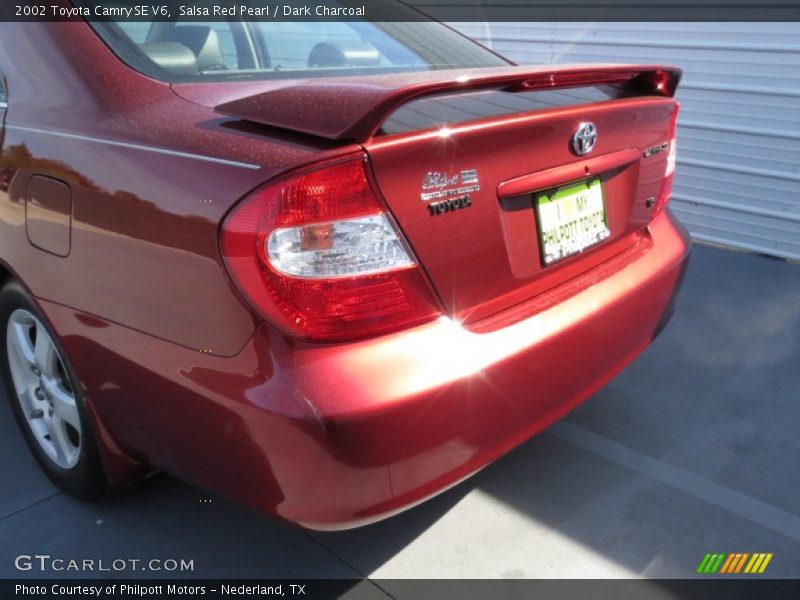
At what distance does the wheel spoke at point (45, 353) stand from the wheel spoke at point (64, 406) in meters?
0.05

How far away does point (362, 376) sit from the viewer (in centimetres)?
150

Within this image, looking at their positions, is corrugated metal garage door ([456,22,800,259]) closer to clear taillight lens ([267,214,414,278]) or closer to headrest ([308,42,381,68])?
headrest ([308,42,381,68])

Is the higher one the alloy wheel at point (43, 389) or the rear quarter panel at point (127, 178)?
the rear quarter panel at point (127, 178)

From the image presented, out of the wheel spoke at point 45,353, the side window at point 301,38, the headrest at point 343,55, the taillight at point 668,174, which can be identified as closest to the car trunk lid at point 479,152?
the taillight at point 668,174

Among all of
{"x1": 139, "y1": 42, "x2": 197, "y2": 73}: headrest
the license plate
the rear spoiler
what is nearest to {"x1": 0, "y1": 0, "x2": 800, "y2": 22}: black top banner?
{"x1": 139, "y1": 42, "x2": 197, "y2": 73}: headrest

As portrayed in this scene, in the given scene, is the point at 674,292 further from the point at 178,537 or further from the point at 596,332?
the point at 178,537

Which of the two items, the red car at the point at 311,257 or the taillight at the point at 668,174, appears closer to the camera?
the red car at the point at 311,257

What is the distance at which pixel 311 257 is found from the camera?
1494 mm

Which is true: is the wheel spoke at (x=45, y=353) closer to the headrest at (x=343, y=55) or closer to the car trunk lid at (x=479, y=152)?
the car trunk lid at (x=479, y=152)

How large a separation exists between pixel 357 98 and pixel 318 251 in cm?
31

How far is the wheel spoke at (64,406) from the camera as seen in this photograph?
2160 mm

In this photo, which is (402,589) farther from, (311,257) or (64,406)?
(64,406)

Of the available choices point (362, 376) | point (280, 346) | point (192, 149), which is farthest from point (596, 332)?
point (192, 149)

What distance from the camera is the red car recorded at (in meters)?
1.50
